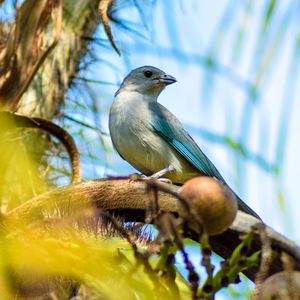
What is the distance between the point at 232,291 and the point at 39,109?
2075mm

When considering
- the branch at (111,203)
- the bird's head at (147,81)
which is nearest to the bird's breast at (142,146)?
the bird's head at (147,81)

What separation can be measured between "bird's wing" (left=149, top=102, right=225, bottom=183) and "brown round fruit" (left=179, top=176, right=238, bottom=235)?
10.5 feet

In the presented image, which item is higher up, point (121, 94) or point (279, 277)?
point (279, 277)

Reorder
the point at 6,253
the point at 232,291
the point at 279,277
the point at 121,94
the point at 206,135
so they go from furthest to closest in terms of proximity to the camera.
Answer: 1. the point at 121,94
2. the point at 232,291
3. the point at 206,135
4. the point at 279,277
5. the point at 6,253

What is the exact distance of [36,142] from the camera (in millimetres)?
4473

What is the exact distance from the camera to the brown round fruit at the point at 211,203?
1.57 metres

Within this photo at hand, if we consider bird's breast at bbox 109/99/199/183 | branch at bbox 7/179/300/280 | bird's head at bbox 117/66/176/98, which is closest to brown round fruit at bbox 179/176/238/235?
branch at bbox 7/179/300/280

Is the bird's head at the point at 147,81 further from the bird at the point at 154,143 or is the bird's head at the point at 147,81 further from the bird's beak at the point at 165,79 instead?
the bird at the point at 154,143

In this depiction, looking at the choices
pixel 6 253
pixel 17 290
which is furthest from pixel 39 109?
pixel 6 253

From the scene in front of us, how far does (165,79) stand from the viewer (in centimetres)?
572

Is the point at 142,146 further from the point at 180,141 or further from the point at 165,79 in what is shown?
the point at 165,79

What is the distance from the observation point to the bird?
4.81m

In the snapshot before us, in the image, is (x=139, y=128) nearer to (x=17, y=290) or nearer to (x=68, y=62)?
(x=68, y=62)

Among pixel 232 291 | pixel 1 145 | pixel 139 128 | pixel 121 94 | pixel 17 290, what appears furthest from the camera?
pixel 121 94
